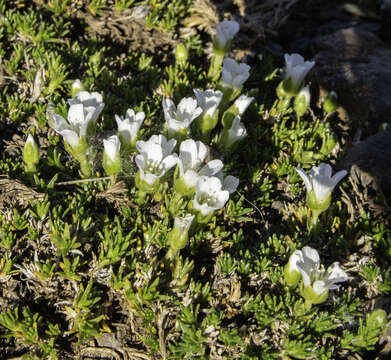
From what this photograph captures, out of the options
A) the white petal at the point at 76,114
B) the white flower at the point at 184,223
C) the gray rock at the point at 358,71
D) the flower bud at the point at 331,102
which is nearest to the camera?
the white flower at the point at 184,223

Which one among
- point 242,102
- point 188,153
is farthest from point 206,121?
point 188,153

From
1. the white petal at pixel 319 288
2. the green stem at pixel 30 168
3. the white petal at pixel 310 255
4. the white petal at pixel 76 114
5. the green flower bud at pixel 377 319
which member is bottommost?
the green flower bud at pixel 377 319

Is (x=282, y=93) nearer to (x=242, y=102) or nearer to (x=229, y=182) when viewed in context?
(x=242, y=102)

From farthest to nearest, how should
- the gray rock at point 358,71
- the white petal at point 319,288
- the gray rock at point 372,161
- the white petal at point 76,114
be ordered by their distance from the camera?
the gray rock at point 358,71 → the gray rock at point 372,161 → the white petal at point 76,114 → the white petal at point 319,288

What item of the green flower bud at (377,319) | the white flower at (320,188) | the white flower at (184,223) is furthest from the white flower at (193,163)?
the green flower bud at (377,319)

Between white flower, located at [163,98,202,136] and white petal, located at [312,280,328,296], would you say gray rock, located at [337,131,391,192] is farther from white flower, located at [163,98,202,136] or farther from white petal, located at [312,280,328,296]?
white flower, located at [163,98,202,136]

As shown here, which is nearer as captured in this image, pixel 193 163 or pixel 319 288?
pixel 319 288

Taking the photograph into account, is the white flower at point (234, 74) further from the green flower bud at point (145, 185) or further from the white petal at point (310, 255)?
the white petal at point (310, 255)

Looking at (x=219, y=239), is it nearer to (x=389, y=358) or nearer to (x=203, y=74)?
(x=389, y=358)
